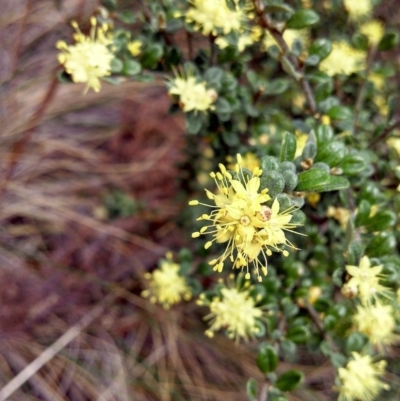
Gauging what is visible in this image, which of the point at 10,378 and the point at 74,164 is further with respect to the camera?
the point at 74,164

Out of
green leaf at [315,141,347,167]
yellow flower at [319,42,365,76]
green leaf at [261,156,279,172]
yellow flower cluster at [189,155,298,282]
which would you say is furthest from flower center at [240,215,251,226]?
yellow flower at [319,42,365,76]

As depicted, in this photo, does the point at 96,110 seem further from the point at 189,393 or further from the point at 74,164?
the point at 189,393

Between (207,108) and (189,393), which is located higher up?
(207,108)

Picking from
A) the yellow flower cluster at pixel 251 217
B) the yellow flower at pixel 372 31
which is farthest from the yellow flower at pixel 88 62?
the yellow flower at pixel 372 31

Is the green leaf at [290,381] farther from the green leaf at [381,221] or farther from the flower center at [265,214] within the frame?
the flower center at [265,214]

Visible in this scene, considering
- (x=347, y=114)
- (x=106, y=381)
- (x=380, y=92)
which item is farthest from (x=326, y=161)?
(x=106, y=381)

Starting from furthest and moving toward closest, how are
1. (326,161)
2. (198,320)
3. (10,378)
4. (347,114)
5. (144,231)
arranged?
(144,231)
(198,320)
(10,378)
(347,114)
(326,161)

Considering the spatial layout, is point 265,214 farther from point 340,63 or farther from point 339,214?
point 340,63
